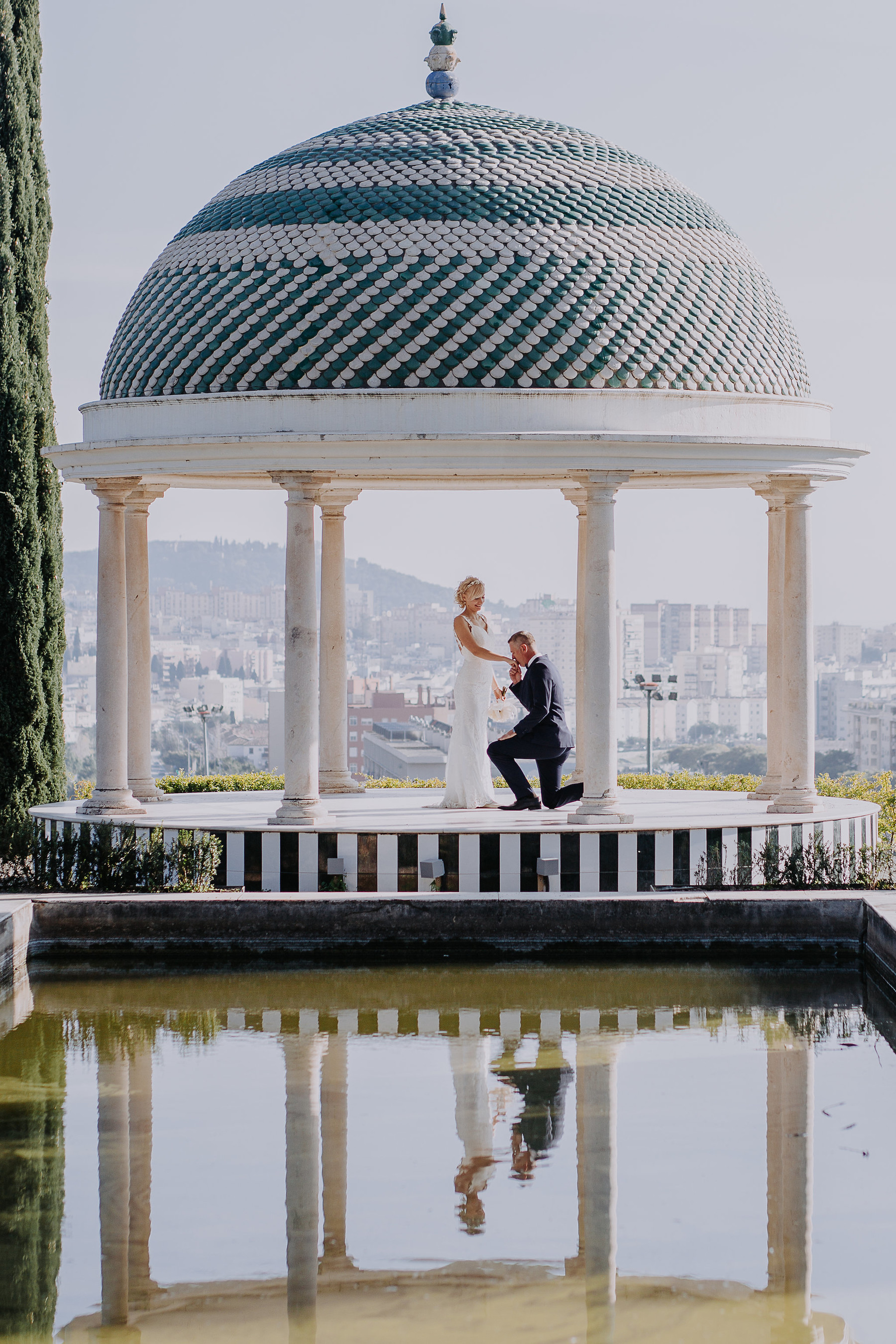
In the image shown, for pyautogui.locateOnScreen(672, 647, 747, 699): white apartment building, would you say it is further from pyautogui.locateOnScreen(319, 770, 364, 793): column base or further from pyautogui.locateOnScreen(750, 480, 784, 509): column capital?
pyautogui.locateOnScreen(750, 480, 784, 509): column capital

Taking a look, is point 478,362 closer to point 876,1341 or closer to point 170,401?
point 170,401

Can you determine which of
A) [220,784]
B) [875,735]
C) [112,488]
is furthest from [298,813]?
[875,735]

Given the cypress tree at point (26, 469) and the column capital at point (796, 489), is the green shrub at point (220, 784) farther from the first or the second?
the column capital at point (796, 489)

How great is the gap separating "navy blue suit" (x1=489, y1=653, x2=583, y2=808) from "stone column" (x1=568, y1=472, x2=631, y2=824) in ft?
3.80

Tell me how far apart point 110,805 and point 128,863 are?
6.11ft

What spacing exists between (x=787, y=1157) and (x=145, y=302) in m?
13.0

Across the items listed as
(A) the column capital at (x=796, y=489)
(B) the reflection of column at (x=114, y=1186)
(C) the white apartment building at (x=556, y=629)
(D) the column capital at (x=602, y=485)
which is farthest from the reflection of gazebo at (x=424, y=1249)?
(C) the white apartment building at (x=556, y=629)

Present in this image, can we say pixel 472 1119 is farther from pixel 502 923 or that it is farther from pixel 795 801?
pixel 795 801

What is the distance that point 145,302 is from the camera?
21.0 m

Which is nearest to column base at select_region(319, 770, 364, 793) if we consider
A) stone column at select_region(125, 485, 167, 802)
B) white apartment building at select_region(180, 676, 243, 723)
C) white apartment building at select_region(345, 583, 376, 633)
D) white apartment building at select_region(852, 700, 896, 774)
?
stone column at select_region(125, 485, 167, 802)

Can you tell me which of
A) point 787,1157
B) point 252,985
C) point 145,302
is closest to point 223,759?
point 145,302

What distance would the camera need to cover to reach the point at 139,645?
75.4ft

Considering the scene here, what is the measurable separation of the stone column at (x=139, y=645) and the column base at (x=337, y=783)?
2118mm

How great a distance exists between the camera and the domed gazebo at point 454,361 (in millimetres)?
18906
